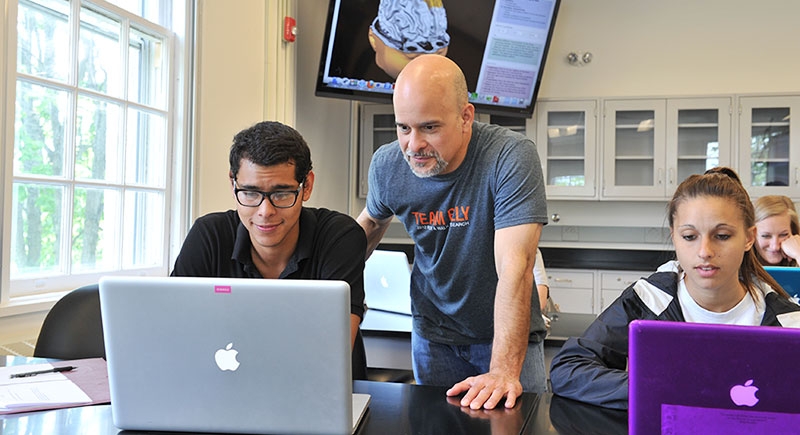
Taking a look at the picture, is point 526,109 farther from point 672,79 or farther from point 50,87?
point 50,87

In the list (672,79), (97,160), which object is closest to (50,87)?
(97,160)

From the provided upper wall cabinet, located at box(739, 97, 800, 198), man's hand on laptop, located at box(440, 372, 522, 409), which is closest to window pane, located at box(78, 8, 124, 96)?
man's hand on laptop, located at box(440, 372, 522, 409)

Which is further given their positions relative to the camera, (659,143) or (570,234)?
(570,234)

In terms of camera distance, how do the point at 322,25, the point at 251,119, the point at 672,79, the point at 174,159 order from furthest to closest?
1. the point at 672,79
2. the point at 322,25
3. the point at 251,119
4. the point at 174,159

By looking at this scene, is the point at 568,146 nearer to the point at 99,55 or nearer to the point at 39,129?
the point at 99,55

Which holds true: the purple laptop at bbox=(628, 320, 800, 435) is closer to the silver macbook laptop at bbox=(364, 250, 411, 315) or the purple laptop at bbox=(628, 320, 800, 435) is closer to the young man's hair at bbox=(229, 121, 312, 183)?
the young man's hair at bbox=(229, 121, 312, 183)

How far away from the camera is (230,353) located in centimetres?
93

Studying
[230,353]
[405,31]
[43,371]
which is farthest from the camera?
[405,31]

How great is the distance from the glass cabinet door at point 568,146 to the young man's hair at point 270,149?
350 centimetres

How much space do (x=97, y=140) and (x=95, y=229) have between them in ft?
1.08

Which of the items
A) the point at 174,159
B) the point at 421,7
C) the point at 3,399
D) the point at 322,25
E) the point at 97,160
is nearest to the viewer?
the point at 3,399

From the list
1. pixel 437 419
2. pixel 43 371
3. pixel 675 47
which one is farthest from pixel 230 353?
pixel 675 47

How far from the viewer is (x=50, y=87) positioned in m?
2.09

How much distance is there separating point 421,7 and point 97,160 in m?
2.16
